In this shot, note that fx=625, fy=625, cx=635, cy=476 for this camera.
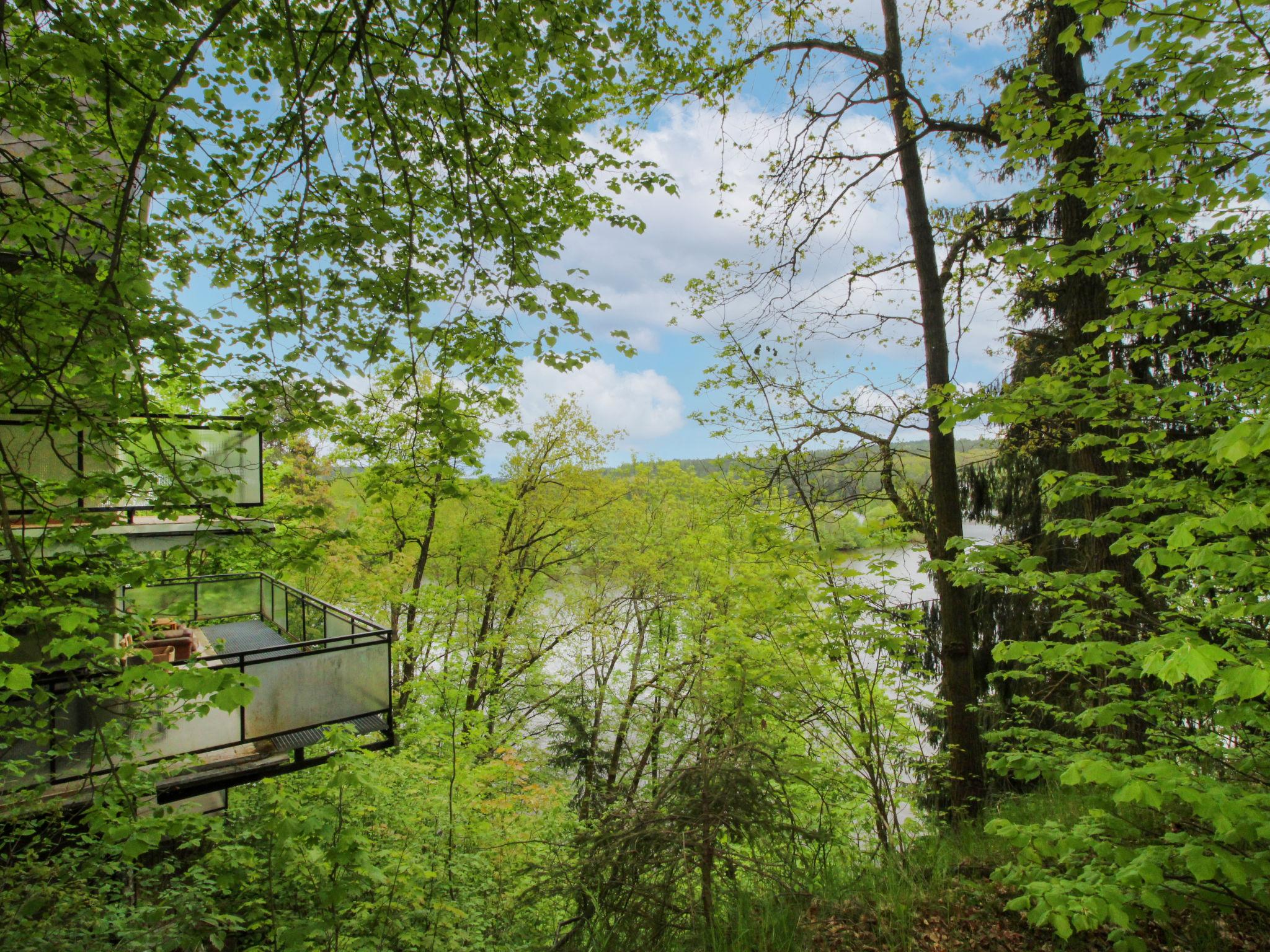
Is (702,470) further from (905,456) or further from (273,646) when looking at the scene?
(273,646)

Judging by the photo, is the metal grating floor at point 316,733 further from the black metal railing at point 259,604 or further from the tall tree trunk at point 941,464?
the tall tree trunk at point 941,464

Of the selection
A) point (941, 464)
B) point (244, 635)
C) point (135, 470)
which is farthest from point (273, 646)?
point (941, 464)

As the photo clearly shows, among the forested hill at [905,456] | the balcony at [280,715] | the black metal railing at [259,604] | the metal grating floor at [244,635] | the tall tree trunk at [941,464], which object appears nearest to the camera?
the balcony at [280,715]

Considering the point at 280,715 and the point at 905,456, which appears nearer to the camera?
the point at 280,715

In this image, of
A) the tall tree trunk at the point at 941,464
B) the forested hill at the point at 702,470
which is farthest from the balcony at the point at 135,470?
the tall tree trunk at the point at 941,464

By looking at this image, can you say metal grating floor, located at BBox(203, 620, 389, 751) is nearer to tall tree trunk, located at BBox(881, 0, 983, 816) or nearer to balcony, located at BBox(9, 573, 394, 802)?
balcony, located at BBox(9, 573, 394, 802)

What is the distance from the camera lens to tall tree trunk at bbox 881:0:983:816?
624 centimetres

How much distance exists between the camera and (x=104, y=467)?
22.4 feet

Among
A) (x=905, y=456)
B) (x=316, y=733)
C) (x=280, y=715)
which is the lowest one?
(x=316, y=733)

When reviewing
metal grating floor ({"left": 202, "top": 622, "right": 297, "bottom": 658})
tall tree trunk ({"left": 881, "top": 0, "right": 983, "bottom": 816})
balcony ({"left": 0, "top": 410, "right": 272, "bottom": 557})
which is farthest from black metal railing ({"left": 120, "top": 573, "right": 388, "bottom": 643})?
tall tree trunk ({"left": 881, "top": 0, "right": 983, "bottom": 816})

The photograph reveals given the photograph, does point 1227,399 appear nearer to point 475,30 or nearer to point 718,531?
point 475,30

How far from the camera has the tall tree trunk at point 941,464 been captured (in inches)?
246

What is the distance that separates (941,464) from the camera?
21.2 feet

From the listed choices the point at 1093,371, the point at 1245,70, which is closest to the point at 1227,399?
the point at 1093,371
